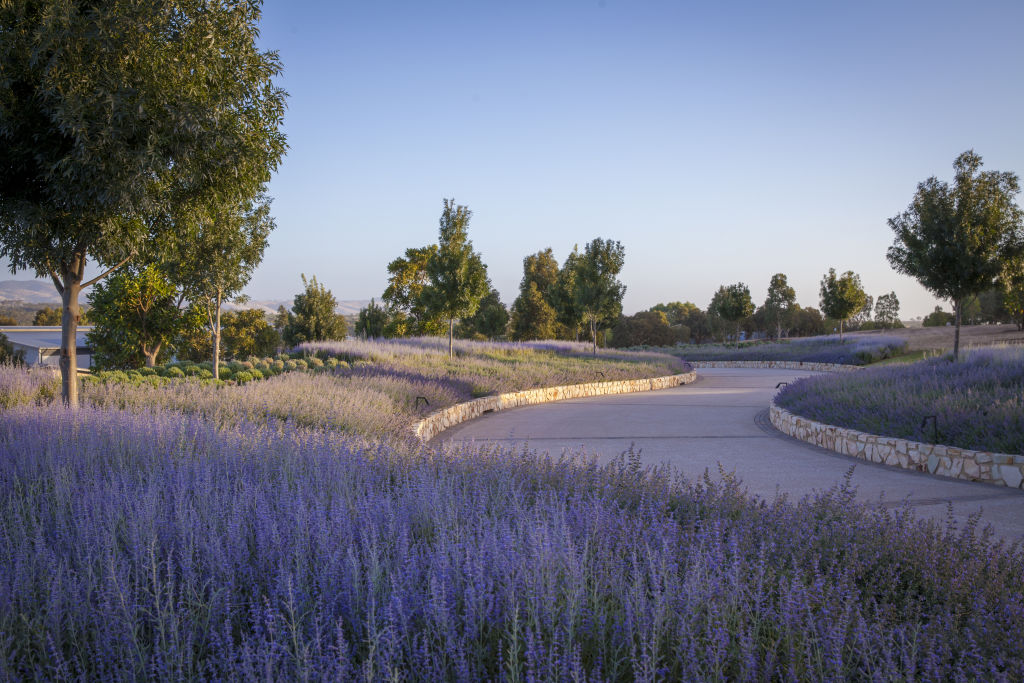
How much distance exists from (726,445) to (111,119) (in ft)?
29.7

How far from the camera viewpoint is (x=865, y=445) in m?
8.52

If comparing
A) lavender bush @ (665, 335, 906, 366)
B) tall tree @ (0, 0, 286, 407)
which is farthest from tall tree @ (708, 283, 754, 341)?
tall tree @ (0, 0, 286, 407)

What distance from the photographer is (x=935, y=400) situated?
8.59 meters

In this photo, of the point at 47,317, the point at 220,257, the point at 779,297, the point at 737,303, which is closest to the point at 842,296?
the point at 737,303

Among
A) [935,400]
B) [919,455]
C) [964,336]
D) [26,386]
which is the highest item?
[964,336]

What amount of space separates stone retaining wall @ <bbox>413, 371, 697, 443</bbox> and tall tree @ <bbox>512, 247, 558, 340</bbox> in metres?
18.4

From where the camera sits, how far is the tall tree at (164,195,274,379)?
41.6 ft

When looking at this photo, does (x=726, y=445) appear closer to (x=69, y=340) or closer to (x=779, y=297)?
(x=69, y=340)

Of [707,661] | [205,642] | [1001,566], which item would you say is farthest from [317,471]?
[1001,566]

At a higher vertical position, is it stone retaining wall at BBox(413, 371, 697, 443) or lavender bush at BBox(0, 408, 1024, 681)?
lavender bush at BBox(0, 408, 1024, 681)

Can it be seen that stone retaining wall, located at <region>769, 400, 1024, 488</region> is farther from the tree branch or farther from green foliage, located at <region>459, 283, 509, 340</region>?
green foliage, located at <region>459, 283, 509, 340</region>

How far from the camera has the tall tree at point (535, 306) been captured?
136ft

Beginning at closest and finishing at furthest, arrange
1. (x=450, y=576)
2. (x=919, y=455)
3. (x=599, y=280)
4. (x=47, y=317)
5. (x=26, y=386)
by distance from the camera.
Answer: (x=450, y=576) → (x=919, y=455) → (x=26, y=386) → (x=599, y=280) → (x=47, y=317)

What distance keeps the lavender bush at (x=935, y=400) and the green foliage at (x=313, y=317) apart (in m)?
32.9
